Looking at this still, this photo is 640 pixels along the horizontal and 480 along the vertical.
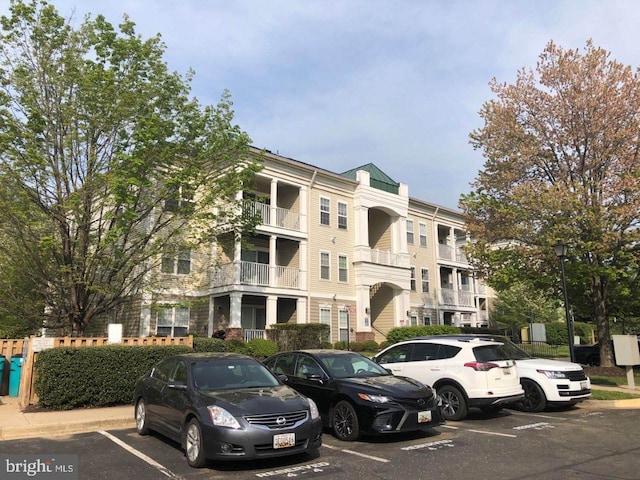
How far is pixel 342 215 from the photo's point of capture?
29.4 m

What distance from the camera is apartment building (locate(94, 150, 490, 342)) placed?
77.5ft

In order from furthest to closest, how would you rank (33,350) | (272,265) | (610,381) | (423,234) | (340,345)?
1. (423,234)
2. (340,345)
3. (272,265)
4. (610,381)
5. (33,350)

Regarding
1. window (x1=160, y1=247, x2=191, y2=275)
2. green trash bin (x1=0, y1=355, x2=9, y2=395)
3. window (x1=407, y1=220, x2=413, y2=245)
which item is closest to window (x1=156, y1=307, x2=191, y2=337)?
window (x1=160, y1=247, x2=191, y2=275)

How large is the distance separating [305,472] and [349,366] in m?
3.17

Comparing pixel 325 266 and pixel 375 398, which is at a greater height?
pixel 325 266

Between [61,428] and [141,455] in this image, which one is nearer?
[141,455]

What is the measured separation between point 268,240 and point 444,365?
1801cm

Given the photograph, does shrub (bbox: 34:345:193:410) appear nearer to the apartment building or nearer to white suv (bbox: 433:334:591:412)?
the apartment building

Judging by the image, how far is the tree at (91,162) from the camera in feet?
41.3

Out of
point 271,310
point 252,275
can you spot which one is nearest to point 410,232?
point 271,310

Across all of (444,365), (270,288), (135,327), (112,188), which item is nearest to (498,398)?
(444,365)

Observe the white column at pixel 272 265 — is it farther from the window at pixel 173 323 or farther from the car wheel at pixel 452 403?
the car wheel at pixel 452 403

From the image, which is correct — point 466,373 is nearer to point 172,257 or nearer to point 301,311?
point 172,257

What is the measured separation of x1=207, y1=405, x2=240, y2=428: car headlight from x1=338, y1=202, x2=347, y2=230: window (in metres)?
22.9
